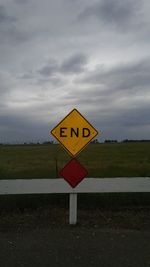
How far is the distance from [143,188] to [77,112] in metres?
2.06

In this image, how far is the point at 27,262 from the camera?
275 inches

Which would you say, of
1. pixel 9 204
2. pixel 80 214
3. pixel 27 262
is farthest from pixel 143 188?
pixel 27 262

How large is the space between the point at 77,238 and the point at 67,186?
5.20 ft

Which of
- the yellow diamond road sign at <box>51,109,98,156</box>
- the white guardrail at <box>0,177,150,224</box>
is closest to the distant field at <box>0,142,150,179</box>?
the white guardrail at <box>0,177,150,224</box>

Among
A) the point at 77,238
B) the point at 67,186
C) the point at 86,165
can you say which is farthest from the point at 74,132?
the point at 86,165

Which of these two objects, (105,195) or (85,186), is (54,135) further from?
(105,195)

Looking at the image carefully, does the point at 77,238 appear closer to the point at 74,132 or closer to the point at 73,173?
the point at 73,173

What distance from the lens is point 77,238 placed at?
843cm

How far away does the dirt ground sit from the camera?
7.08 m

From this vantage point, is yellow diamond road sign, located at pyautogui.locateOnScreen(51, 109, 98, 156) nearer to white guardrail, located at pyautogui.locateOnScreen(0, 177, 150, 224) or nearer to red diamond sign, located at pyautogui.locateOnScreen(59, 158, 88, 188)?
red diamond sign, located at pyautogui.locateOnScreen(59, 158, 88, 188)

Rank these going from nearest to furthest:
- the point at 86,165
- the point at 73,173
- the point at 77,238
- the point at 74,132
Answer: the point at 77,238 → the point at 73,173 → the point at 74,132 → the point at 86,165

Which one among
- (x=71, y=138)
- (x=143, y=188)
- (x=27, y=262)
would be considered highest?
(x=71, y=138)

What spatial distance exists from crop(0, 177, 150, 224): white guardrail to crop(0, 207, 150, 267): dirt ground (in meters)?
0.61

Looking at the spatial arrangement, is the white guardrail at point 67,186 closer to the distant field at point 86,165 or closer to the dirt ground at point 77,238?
the dirt ground at point 77,238
